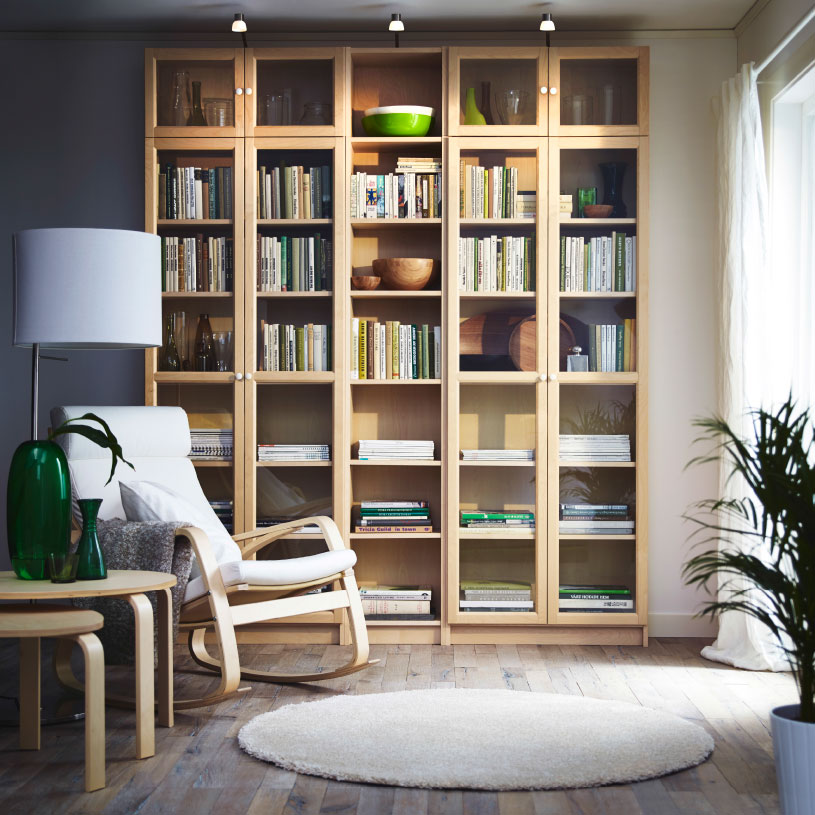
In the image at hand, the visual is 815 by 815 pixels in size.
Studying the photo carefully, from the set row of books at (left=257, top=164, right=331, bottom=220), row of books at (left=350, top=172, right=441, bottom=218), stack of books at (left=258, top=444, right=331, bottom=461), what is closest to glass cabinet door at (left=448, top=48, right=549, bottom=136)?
row of books at (left=350, top=172, right=441, bottom=218)

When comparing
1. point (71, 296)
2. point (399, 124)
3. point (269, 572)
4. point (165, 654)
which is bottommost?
point (165, 654)

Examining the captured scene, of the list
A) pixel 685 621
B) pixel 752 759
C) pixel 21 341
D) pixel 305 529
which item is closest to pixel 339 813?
pixel 752 759

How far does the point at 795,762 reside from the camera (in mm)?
2004

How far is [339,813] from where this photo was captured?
7.68 ft

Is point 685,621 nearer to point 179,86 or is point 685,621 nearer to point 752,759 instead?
point 752,759

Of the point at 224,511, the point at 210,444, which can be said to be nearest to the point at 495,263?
the point at 210,444

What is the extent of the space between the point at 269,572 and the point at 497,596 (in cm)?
133

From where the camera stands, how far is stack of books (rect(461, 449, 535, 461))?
4289 millimetres

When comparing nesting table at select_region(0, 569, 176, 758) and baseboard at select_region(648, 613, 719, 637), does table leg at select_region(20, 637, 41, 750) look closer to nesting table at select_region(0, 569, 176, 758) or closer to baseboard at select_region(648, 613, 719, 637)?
nesting table at select_region(0, 569, 176, 758)

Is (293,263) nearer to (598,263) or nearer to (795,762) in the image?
(598,263)

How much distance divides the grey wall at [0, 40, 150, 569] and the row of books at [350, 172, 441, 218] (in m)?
1.04

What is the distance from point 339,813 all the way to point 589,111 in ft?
9.98

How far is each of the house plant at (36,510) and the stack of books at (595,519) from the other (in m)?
2.05

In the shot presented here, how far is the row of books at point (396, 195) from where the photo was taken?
171 inches
